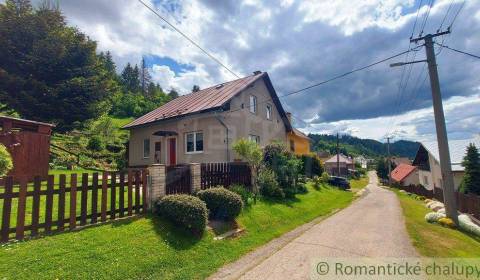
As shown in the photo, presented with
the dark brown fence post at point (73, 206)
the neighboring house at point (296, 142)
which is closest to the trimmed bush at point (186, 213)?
the dark brown fence post at point (73, 206)

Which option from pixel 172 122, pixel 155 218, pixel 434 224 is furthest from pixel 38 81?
pixel 434 224

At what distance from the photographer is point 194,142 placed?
18219 mm

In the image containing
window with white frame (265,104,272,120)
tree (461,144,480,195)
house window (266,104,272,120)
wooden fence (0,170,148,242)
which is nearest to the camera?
wooden fence (0,170,148,242)

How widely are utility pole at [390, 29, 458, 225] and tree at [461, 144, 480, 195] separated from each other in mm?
9131

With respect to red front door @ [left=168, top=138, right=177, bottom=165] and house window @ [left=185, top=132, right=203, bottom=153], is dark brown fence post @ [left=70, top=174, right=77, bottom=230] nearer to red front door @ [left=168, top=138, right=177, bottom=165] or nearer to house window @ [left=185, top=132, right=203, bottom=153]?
house window @ [left=185, top=132, right=203, bottom=153]

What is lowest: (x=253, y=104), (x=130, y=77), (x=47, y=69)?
(x=253, y=104)

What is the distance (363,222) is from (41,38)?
25.6 metres

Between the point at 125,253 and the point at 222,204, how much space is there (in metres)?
3.62

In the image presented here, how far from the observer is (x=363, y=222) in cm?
1127

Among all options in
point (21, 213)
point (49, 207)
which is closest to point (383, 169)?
point (49, 207)

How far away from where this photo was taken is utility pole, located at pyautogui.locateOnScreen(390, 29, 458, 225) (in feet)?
38.4

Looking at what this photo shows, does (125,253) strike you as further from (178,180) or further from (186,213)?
(178,180)

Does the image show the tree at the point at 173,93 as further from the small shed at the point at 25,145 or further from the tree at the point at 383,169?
the small shed at the point at 25,145

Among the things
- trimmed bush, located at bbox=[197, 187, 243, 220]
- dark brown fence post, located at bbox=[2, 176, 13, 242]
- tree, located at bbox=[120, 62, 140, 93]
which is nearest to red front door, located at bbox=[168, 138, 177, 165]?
trimmed bush, located at bbox=[197, 187, 243, 220]
